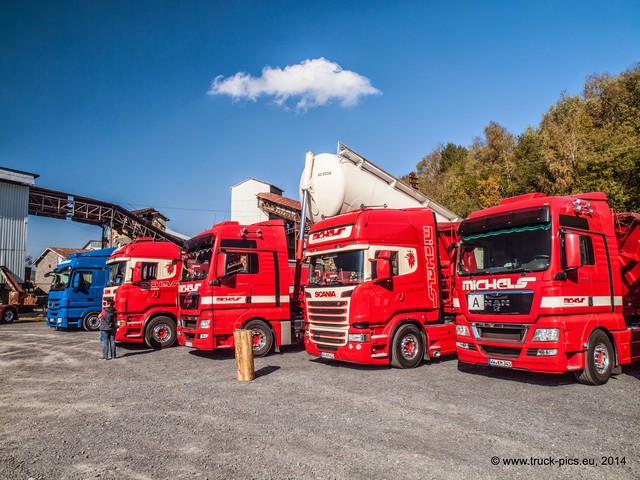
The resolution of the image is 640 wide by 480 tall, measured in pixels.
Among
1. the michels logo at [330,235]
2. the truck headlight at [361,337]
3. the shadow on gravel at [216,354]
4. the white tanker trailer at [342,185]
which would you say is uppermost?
the white tanker trailer at [342,185]

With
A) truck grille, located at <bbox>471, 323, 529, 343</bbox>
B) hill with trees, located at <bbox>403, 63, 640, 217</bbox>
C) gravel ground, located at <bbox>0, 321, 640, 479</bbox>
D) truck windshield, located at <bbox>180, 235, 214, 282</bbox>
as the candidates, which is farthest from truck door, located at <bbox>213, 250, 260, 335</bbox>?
hill with trees, located at <bbox>403, 63, 640, 217</bbox>

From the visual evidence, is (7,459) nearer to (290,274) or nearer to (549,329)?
(549,329)

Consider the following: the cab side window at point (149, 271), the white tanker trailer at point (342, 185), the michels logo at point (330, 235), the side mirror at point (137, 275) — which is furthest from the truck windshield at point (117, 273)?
the michels logo at point (330, 235)

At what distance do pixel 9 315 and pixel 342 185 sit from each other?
837 inches

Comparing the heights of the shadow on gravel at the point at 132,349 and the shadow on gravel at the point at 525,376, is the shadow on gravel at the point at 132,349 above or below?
above

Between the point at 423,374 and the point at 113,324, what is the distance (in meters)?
8.04

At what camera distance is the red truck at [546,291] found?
754 cm

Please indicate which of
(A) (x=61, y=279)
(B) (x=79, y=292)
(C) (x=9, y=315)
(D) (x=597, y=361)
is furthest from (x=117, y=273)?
(C) (x=9, y=315)

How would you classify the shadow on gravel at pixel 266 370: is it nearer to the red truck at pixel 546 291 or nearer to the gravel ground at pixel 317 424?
the gravel ground at pixel 317 424

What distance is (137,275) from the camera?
14.0m

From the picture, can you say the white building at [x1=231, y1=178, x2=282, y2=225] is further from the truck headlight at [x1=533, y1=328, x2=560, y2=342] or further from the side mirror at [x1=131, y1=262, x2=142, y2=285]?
the truck headlight at [x1=533, y1=328, x2=560, y2=342]

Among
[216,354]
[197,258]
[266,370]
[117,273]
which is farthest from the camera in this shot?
[117,273]

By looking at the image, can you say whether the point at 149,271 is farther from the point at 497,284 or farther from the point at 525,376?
the point at 525,376

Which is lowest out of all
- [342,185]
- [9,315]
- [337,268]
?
[9,315]
